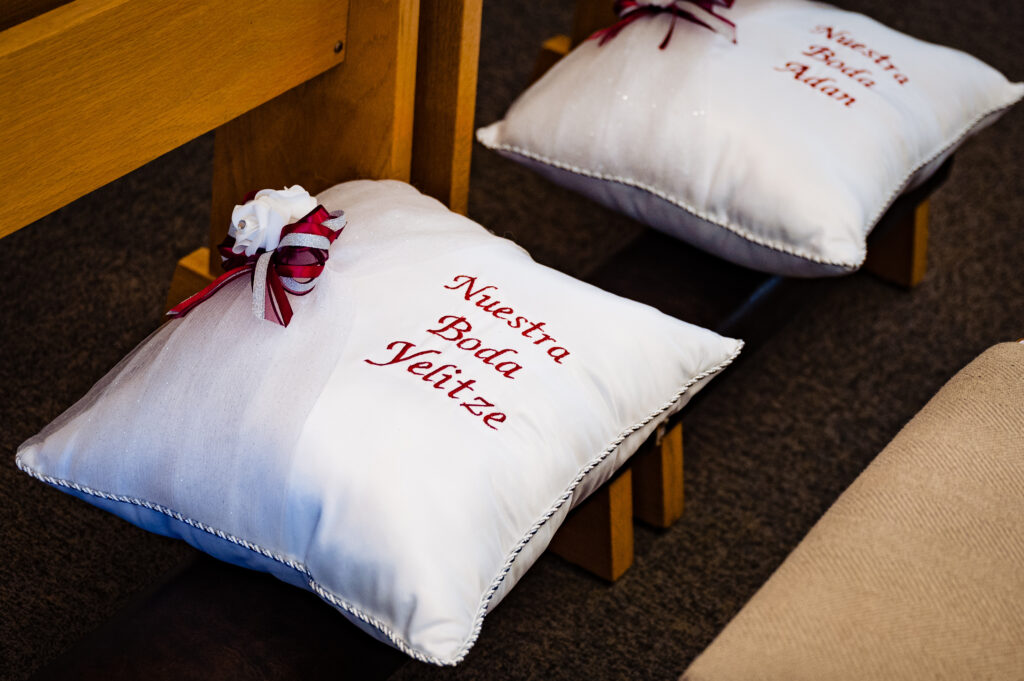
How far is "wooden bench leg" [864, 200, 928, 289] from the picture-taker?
1.82 meters

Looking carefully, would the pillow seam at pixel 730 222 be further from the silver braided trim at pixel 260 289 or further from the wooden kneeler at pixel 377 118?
the silver braided trim at pixel 260 289

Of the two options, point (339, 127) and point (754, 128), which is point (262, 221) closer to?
point (339, 127)

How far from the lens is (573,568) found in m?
1.38

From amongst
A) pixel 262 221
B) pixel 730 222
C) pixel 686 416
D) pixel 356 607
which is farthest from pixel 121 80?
pixel 686 416

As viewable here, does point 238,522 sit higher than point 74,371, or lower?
higher

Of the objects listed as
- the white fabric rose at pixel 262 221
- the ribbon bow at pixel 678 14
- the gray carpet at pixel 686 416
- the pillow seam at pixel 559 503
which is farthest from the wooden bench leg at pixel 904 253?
the white fabric rose at pixel 262 221

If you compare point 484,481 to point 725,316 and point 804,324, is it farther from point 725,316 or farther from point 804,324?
point 804,324

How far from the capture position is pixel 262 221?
39.6 inches

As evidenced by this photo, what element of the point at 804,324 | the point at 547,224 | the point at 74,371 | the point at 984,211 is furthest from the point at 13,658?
the point at 984,211

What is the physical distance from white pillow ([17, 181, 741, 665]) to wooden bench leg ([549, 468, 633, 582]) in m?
0.26

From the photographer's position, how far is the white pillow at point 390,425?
830 mm

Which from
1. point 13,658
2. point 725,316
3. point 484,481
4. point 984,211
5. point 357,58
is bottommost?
point 13,658

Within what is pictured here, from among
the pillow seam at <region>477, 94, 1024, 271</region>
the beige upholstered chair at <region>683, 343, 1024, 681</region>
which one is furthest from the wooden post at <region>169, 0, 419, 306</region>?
the beige upholstered chair at <region>683, 343, 1024, 681</region>

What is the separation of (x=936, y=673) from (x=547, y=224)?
49.2 inches
